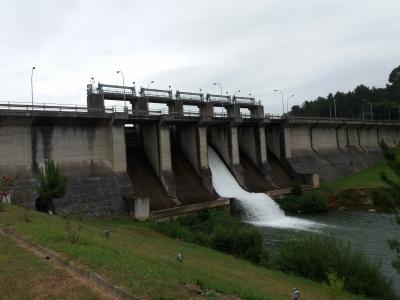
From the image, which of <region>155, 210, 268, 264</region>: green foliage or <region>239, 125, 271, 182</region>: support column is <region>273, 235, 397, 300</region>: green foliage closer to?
<region>155, 210, 268, 264</region>: green foliage

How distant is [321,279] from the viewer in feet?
62.6

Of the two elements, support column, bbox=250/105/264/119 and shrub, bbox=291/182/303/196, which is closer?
shrub, bbox=291/182/303/196

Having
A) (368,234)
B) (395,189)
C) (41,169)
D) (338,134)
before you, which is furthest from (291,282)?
(338,134)

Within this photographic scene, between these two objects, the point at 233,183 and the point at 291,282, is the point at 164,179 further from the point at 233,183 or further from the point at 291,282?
the point at 291,282

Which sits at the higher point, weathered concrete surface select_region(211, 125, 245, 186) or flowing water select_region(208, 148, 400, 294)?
weathered concrete surface select_region(211, 125, 245, 186)

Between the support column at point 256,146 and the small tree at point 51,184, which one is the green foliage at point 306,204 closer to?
the support column at point 256,146

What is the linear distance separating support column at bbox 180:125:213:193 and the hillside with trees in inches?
2810

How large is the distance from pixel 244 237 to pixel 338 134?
47906 millimetres

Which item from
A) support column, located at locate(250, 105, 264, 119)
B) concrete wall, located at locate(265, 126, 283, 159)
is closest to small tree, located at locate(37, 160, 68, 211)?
concrete wall, located at locate(265, 126, 283, 159)

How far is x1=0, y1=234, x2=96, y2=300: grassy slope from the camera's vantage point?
944 centimetres

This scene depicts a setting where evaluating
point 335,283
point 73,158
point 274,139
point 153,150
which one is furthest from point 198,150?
point 335,283

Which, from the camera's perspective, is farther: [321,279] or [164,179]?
[164,179]

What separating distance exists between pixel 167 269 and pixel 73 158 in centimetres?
2177

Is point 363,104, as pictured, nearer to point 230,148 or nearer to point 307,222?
point 230,148
